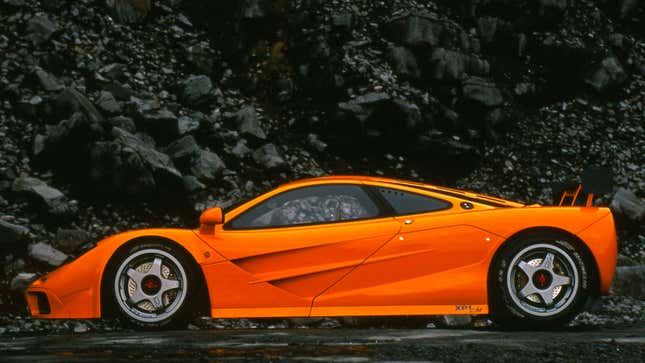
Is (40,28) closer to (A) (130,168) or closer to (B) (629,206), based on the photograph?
(A) (130,168)

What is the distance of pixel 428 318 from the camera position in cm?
918

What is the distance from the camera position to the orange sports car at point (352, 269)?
6207 mm

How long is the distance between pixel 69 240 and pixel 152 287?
411 cm

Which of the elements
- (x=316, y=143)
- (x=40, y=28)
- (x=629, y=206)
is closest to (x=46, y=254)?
(x=316, y=143)

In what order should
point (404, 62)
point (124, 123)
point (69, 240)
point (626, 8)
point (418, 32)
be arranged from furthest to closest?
1. point (626, 8)
2. point (418, 32)
3. point (404, 62)
4. point (124, 123)
5. point (69, 240)

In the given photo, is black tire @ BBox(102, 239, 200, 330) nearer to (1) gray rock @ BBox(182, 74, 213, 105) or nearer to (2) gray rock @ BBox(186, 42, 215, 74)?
(1) gray rock @ BBox(182, 74, 213, 105)

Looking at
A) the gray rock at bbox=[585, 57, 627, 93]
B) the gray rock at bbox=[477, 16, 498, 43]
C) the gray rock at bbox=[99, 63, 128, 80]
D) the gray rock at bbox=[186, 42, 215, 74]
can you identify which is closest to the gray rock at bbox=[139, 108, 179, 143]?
the gray rock at bbox=[99, 63, 128, 80]

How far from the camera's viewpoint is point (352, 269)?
6.21 metres

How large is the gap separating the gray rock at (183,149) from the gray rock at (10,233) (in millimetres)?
2743

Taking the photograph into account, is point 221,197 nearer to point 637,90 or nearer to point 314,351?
point 314,351

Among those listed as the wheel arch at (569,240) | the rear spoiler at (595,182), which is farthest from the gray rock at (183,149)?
the rear spoiler at (595,182)

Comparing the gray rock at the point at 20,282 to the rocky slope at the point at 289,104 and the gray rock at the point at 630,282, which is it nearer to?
the rocky slope at the point at 289,104

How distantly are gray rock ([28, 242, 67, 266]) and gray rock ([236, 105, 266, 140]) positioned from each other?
4.14 metres

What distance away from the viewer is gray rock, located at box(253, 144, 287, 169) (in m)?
12.4
